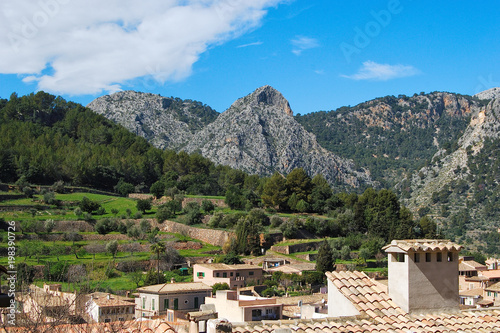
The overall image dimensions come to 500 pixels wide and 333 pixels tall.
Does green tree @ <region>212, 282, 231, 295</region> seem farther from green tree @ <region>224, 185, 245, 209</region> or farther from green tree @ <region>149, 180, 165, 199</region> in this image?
Result: green tree @ <region>149, 180, 165, 199</region>

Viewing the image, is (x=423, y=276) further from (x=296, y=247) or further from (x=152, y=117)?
(x=152, y=117)

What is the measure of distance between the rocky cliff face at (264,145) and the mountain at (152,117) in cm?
2466

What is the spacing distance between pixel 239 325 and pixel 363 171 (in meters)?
161

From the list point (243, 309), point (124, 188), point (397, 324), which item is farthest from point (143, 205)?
point (397, 324)

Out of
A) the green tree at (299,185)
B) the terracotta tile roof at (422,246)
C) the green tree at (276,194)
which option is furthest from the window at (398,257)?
the green tree at (299,185)

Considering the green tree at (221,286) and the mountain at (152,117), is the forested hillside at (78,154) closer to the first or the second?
the green tree at (221,286)

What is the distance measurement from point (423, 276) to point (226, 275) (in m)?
37.7

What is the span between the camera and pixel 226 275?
47.3 meters

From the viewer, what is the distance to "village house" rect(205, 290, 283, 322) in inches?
925

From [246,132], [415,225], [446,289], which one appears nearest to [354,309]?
[446,289]

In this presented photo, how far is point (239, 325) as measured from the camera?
874 centimetres

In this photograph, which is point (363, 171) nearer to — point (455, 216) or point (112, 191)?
point (455, 216)

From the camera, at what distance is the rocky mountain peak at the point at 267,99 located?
156375 millimetres

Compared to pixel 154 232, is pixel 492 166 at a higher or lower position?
higher
